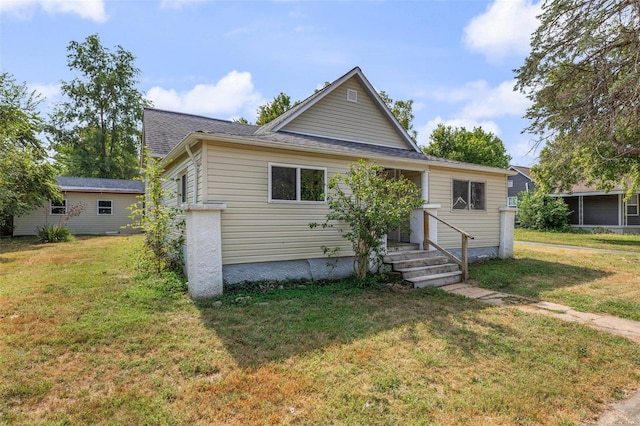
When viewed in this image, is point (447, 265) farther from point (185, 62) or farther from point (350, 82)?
point (185, 62)

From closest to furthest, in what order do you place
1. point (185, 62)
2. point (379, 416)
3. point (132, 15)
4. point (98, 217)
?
point (379, 416) < point (132, 15) < point (185, 62) < point (98, 217)

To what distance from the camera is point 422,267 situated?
25.5ft

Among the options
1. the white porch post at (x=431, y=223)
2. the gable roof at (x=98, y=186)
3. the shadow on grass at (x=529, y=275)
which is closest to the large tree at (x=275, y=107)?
the gable roof at (x=98, y=186)

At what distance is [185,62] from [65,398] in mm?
10924

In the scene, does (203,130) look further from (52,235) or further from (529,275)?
(52,235)

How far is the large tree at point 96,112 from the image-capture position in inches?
1080

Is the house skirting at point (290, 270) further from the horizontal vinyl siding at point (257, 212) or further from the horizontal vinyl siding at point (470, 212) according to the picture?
the horizontal vinyl siding at point (470, 212)

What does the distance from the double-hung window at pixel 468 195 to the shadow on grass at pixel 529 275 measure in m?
1.81

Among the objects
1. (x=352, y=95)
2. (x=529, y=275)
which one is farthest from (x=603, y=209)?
(x=352, y=95)

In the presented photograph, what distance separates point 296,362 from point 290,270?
3.58 meters

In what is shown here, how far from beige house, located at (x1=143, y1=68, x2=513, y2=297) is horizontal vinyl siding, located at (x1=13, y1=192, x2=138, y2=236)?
10.6 meters

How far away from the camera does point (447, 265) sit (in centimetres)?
794

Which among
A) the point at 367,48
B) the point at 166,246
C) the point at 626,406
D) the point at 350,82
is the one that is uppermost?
the point at 367,48

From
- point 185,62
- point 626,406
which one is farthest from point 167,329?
point 185,62
